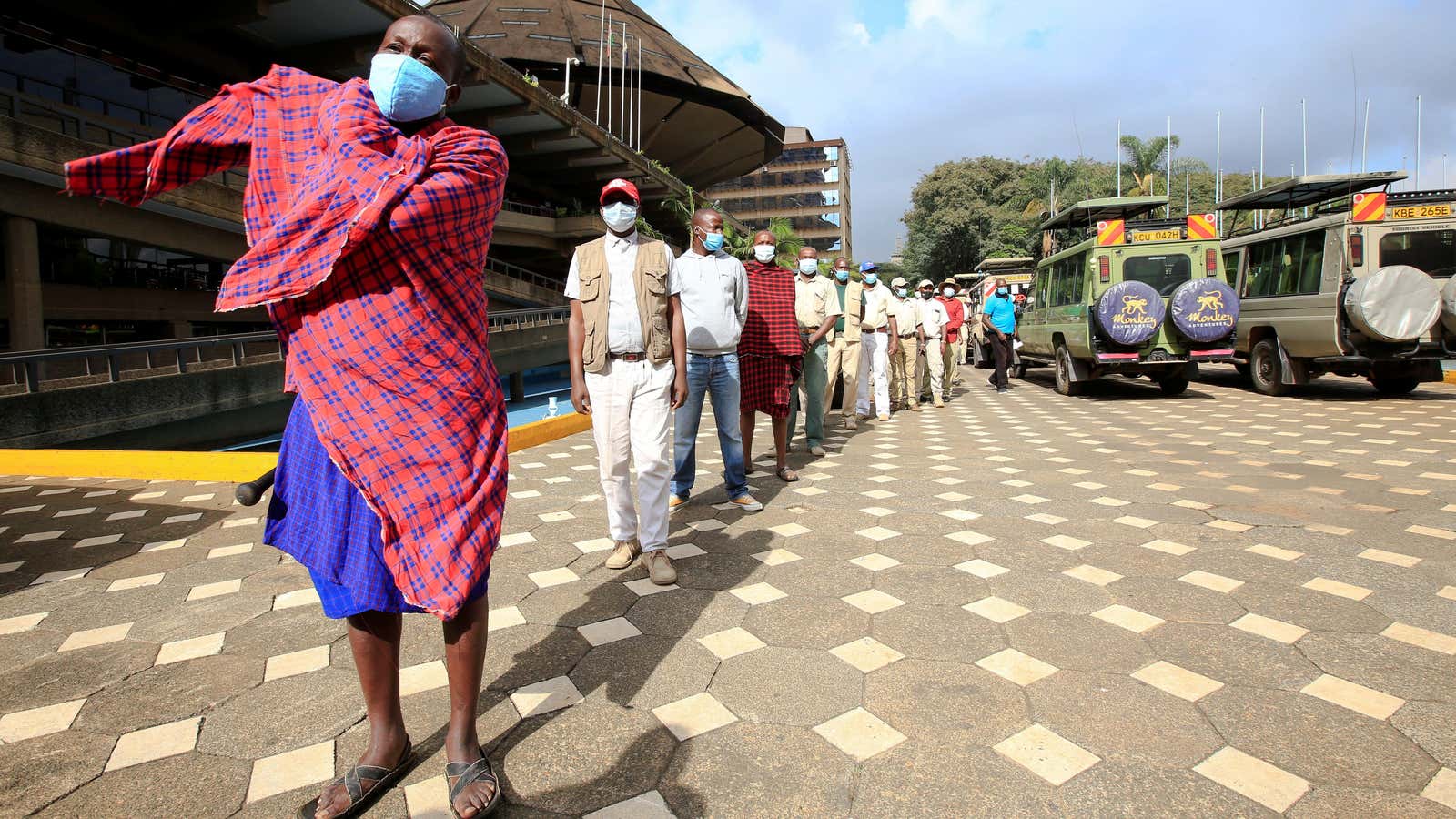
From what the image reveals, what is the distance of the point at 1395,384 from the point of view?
939 centimetres

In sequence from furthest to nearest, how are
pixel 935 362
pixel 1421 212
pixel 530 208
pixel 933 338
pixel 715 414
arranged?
1. pixel 530 208
2. pixel 935 362
3. pixel 933 338
4. pixel 1421 212
5. pixel 715 414

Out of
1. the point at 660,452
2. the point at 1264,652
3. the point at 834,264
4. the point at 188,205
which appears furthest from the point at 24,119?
the point at 1264,652

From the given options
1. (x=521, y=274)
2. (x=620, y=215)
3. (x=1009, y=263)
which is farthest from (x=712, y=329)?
(x=521, y=274)

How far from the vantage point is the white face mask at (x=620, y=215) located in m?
3.30

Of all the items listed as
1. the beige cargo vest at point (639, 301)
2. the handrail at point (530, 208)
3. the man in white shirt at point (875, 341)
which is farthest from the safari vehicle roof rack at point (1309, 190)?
the handrail at point (530, 208)

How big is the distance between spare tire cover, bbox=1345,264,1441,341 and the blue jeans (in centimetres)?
791

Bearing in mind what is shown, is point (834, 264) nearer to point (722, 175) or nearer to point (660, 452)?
point (660, 452)

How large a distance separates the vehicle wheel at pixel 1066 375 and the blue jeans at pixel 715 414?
8171mm

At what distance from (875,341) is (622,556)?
5963 mm

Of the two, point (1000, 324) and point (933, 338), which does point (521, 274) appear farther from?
point (933, 338)

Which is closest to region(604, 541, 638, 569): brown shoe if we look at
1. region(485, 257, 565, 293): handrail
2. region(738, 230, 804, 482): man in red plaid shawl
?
region(738, 230, 804, 482): man in red plaid shawl

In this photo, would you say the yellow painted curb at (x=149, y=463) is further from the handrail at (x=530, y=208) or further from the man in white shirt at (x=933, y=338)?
the handrail at (x=530, y=208)

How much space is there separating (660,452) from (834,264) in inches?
209

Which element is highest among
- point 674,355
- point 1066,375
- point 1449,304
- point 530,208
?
point 530,208
